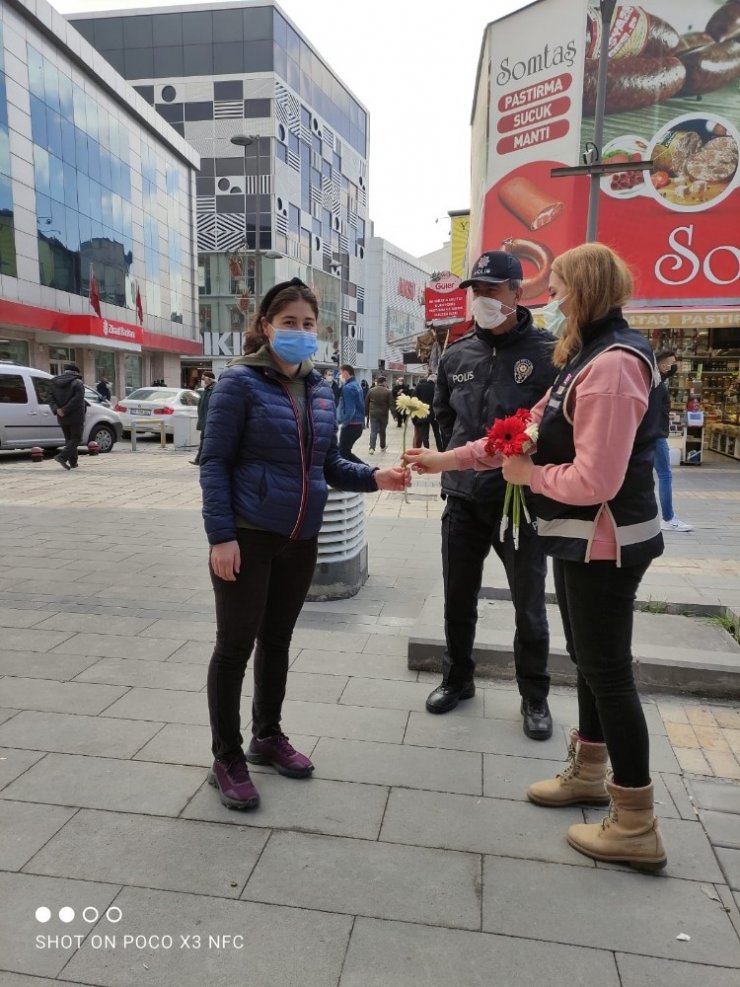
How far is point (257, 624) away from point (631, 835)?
4.82 feet

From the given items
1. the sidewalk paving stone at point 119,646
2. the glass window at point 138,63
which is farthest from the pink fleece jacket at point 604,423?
the glass window at point 138,63

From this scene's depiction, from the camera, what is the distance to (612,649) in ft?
7.34

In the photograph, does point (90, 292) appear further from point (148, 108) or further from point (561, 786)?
point (561, 786)

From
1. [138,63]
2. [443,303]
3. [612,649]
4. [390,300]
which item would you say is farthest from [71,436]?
[390,300]

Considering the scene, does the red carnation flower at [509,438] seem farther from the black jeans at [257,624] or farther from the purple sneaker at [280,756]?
the purple sneaker at [280,756]

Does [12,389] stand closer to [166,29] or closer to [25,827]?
[25,827]

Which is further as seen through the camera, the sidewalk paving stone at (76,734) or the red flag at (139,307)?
the red flag at (139,307)

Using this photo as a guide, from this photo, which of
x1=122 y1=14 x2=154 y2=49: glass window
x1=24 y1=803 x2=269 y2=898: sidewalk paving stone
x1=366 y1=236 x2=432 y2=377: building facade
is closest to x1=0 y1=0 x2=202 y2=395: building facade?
x1=122 y1=14 x2=154 y2=49: glass window

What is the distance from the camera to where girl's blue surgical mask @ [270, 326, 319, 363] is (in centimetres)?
259

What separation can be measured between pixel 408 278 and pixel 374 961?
8122 centimetres

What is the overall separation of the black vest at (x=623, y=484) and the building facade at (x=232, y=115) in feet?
144

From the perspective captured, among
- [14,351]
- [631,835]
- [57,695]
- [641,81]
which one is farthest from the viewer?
[14,351]

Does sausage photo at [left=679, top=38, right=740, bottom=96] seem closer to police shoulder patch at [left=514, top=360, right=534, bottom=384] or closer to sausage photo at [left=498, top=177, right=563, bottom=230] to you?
sausage photo at [left=498, top=177, right=563, bottom=230]

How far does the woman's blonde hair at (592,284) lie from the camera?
7.16 ft
